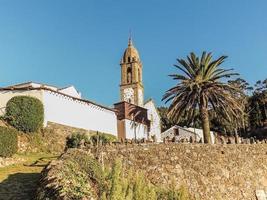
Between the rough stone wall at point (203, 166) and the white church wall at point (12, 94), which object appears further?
the white church wall at point (12, 94)

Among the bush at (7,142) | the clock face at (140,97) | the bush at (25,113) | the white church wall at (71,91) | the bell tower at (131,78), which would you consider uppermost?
Answer: the bell tower at (131,78)

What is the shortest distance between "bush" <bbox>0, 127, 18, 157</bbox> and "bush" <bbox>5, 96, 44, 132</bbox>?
197 inches

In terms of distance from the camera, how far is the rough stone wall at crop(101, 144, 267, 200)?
2605 cm

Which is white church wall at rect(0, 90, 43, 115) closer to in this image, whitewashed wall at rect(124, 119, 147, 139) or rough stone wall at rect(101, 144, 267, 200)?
whitewashed wall at rect(124, 119, 147, 139)

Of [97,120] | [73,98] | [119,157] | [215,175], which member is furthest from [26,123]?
[215,175]

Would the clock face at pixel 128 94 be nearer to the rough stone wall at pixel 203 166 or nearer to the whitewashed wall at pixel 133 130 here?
the whitewashed wall at pixel 133 130

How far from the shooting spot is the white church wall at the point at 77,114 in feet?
132

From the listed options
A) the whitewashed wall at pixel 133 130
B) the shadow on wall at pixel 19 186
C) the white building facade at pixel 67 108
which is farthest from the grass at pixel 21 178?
the whitewashed wall at pixel 133 130

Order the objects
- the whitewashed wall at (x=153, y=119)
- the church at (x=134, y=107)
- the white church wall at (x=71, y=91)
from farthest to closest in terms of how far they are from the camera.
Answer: the whitewashed wall at (x=153, y=119) → the church at (x=134, y=107) → the white church wall at (x=71, y=91)

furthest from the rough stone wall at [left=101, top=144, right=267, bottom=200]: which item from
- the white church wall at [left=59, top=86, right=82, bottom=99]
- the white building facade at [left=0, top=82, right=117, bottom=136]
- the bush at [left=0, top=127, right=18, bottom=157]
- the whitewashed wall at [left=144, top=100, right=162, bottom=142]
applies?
the whitewashed wall at [left=144, top=100, right=162, bottom=142]

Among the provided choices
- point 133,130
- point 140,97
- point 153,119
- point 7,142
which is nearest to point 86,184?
point 7,142

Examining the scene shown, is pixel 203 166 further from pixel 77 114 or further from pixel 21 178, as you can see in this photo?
pixel 77 114

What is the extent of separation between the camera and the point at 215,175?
92.6 feet

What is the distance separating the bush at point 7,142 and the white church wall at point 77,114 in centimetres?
821
